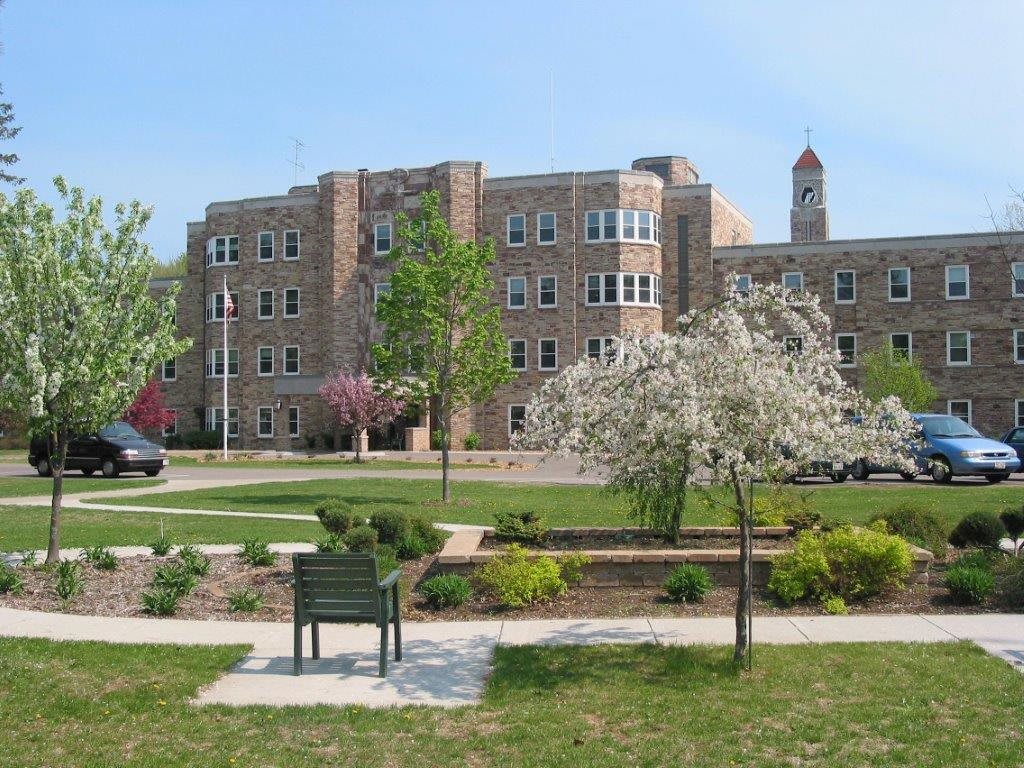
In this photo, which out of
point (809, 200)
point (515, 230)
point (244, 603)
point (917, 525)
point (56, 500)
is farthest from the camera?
point (809, 200)

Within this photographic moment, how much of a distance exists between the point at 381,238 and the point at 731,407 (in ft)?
150

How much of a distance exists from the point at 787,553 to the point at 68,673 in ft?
22.2

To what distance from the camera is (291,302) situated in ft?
178

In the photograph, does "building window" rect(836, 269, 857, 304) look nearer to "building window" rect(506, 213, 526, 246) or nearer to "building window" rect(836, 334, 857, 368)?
"building window" rect(836, 334, 857, 368)

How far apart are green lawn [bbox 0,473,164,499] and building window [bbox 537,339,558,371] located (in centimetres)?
2209

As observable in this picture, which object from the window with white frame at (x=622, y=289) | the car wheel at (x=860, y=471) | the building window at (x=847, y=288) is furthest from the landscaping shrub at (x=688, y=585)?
the building window at (x=847, y=288)

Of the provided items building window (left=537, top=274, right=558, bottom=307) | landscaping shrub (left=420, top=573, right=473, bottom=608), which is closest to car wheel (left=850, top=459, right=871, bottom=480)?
landscaping shrub (left=420, top=573, right=473, bottom=608)

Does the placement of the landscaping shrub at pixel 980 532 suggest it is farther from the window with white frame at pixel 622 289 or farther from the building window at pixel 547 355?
the building window at pixel 547 355

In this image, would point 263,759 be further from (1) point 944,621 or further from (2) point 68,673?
(1) point 944,621

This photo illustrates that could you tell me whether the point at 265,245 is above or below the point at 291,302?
above

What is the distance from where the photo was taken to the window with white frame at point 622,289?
159 ft

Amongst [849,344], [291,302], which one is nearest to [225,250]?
[291,302]

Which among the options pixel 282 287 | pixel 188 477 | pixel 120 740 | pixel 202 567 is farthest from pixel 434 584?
pixel 282 287

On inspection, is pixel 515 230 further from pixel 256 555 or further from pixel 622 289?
pixel 256 555
